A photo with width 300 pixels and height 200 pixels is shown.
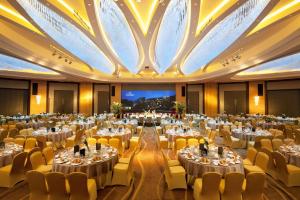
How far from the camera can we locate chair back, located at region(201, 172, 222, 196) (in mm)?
3926

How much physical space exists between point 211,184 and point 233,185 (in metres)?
0.42

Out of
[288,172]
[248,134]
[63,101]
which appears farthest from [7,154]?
[63,101]

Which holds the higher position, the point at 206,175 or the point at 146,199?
the point at 206,175

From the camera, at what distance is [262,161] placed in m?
5.17

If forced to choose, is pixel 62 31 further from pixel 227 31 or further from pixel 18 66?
pixel 18 66

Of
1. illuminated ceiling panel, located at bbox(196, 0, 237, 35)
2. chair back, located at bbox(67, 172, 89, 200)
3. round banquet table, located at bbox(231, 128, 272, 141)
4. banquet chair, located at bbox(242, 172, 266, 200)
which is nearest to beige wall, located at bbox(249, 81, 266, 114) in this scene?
round banquet table, located at bbox(231, 128, 272, 141)

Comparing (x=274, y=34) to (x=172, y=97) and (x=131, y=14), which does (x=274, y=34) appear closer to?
(x=131, y=14)

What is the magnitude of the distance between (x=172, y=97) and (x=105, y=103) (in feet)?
25.2

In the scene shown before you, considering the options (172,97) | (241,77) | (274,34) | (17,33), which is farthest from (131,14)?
(172,97)

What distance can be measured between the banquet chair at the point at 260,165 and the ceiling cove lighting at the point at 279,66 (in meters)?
10.2

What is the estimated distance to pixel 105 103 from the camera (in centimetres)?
2327

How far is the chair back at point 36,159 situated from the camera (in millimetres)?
5037

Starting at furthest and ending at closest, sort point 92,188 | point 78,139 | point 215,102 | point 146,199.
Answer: point 215,102 < point 78,139 < point 146,199 < point 92,188

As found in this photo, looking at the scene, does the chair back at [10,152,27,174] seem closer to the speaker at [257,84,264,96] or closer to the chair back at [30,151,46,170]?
the chair back at [30,151,46,170]
